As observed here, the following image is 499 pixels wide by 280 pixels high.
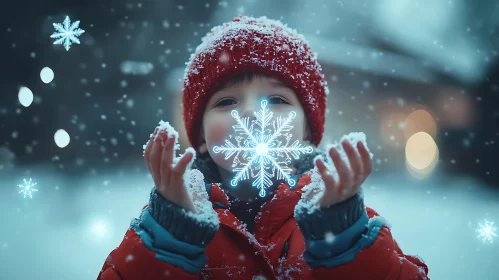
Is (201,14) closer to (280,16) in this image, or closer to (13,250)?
(280,16)

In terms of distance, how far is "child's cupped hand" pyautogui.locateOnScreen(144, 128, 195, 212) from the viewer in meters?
0.64

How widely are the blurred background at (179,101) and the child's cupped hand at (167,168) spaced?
0.85m

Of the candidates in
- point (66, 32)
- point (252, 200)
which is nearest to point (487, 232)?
point (252, 200)

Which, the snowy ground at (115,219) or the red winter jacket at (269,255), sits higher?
the snowy ground at (115,219)

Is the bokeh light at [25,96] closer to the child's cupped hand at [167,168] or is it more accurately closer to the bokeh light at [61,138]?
the bokeh light at [61,138]

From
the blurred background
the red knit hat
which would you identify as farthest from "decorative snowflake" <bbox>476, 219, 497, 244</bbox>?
the red knit hat

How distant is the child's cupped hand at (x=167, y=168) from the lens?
641 millimetres

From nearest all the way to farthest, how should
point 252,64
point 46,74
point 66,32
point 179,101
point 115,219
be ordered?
point 252,64 → point 66,32 → point 115,219 → point 46,74 → point 179,101

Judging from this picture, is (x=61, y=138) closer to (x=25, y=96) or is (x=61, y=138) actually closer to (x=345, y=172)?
(x=25, y=96)

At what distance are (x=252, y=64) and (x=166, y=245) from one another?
0.46m

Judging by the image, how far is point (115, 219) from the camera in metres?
1.53

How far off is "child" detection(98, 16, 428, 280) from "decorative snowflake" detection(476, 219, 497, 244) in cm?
77

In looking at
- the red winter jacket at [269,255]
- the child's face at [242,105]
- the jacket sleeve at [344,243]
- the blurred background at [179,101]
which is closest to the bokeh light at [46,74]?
the blurred background at [179,101]

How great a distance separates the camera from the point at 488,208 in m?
1.68
